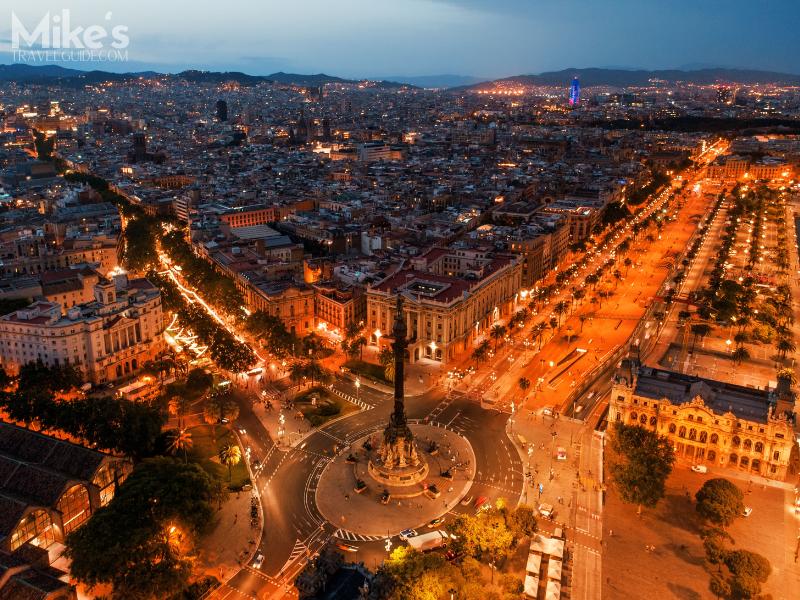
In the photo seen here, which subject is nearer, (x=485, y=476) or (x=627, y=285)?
(x=485, y=476)

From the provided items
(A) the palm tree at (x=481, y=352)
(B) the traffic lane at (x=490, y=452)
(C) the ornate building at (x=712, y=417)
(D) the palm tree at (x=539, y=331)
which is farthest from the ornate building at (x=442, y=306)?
(C) the ornate building at (x=712, y=417)

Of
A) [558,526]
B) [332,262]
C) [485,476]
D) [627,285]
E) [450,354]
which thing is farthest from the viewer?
[627,285]

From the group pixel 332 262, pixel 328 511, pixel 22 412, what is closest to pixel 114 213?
pixel 332 262

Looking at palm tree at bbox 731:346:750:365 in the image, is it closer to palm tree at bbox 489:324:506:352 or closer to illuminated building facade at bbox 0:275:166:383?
palm tree at bbox 489:324:506:352

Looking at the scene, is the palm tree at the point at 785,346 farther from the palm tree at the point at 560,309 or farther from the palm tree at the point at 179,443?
the palm tree at the point at 179,443

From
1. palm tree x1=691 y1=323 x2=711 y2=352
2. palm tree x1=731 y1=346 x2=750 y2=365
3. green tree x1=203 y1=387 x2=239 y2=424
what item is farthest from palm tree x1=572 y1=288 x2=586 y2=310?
green tree x1=203 y1=387 x2=239 y2=424

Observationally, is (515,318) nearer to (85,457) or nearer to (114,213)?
(85,457)

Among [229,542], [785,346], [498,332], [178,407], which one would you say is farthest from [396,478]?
[785,346]
